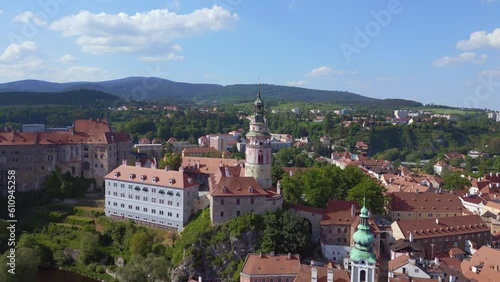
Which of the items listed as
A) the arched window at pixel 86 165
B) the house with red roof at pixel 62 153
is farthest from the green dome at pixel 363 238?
the arched window at pixel 86 165

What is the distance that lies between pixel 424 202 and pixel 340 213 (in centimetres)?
1706

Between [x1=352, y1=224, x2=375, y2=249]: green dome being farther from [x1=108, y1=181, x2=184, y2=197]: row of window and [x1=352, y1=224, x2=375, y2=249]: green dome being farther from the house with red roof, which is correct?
the house with red roof

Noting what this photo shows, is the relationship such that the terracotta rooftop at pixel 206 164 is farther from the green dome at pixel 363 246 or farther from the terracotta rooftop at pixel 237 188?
the green dome at pixel 363 246

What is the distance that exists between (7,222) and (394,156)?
107 meters

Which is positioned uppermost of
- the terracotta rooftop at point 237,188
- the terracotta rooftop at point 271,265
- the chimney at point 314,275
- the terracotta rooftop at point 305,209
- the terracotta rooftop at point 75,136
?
the terracotta rooftop at point 75,136

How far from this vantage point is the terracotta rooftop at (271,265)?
136ft

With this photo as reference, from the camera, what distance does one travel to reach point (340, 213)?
50125 millimetres

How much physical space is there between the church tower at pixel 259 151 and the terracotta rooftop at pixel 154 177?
7372 millimetres

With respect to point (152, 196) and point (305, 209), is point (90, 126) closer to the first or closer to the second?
point (152, 196)

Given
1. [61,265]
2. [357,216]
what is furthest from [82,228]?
[357,216]

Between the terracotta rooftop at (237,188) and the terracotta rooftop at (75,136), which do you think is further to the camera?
the terracotta rooftop at (75,136)

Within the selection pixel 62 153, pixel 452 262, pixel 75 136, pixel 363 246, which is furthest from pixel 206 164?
pixel 363 246

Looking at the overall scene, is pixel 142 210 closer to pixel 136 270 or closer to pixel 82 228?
pixel 82 228

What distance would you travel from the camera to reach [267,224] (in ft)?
159
